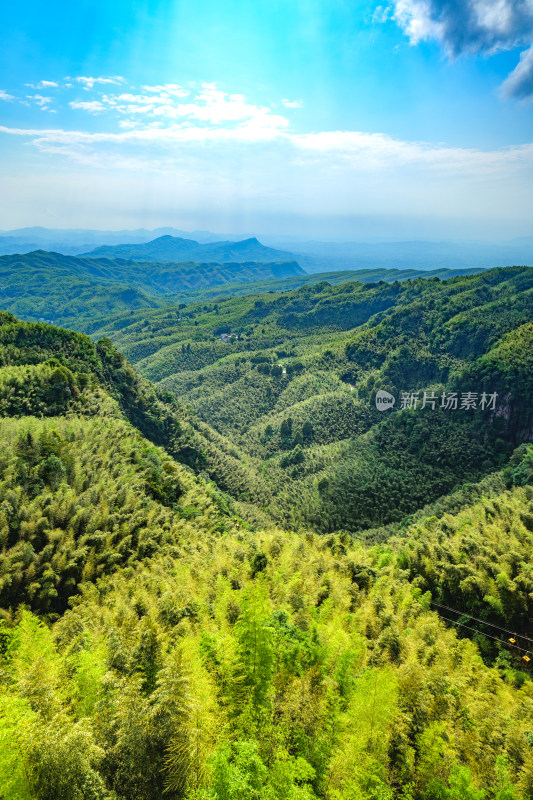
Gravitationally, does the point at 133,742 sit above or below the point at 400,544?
above

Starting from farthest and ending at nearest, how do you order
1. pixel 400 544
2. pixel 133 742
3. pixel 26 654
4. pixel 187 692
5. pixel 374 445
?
pixel 374 445, pixel 400 544, pixel 26 654, pixel 187 692, pixel 133 742

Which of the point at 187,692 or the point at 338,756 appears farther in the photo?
the point at 338,756

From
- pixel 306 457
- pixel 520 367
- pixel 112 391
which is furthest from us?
pixel 306 457

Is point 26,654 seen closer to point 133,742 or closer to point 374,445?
point 133,742

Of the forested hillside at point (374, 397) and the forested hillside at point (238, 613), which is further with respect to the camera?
the forested hillside at point (374, 397)

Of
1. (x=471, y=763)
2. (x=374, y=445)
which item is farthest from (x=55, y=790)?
(x=374, y=445)

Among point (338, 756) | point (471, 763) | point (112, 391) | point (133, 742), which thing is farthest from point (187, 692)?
point (112, 391)

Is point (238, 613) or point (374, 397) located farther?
point (374, 397)

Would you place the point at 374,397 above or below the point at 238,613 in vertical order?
below

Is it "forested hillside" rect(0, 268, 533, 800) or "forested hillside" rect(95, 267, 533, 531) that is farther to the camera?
"forested hillside" rect(95, 267, 533, 531)

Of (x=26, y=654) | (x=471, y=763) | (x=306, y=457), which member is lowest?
(x=306, y=457)
